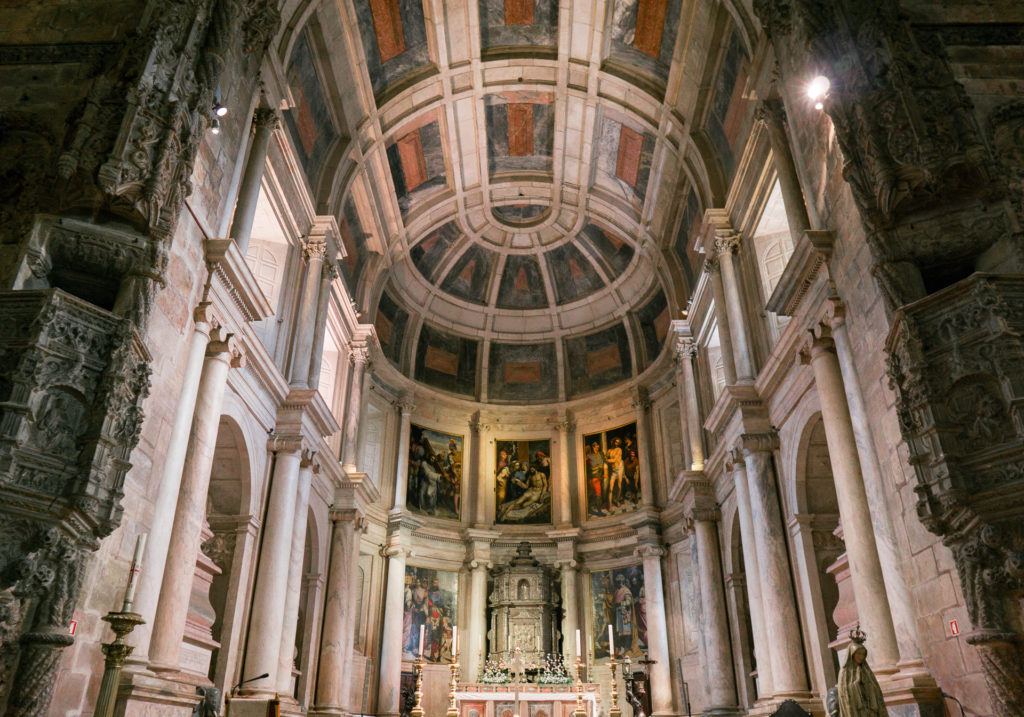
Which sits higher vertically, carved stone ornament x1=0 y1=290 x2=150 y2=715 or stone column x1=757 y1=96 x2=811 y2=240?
stone column x1=757 y1=96 x2=811 y2=240

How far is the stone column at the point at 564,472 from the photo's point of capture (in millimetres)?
23827

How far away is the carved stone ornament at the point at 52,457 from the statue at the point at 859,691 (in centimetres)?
731

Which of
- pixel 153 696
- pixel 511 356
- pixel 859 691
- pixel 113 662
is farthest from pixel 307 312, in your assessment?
pixel 859 691

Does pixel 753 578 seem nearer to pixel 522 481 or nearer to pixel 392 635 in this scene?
pixel 392 635

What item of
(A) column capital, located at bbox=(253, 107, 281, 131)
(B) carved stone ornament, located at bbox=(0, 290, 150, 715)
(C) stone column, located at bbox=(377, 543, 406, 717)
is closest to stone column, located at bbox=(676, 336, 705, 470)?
(C) stone column, located at bbox=(377, 543, 406, 717)

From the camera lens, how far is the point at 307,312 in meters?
15.7

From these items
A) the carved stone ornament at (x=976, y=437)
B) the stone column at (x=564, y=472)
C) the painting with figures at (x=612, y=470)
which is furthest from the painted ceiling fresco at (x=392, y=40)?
the carved stone ornament at (x=976, y=437)

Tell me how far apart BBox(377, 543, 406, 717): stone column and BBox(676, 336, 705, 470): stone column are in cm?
857

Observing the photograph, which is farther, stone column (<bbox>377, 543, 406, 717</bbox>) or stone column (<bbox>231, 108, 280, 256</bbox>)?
stone column (<bbox>377, 543, 406, 717</bbox>)

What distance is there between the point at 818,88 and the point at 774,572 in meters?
8.01

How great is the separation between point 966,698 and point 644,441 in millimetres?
15936

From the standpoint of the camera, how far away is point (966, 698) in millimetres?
6984

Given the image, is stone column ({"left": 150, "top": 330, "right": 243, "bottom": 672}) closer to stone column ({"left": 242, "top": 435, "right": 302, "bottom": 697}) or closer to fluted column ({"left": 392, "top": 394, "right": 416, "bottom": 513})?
stone column ({"left": 242, "top": 435, "right": 302, "bottom": 697})

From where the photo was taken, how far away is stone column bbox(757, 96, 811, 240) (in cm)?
1217
